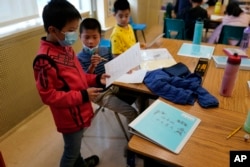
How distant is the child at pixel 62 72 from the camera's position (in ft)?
3.18

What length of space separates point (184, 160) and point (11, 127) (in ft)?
5.57

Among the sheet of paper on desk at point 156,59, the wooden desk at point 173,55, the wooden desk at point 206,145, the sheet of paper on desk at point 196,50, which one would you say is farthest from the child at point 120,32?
the wooden desk at point 206,145

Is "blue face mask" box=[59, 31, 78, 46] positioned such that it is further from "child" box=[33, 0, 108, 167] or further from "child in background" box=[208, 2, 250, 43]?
"child in background" box=[208, 2, 250, 43]

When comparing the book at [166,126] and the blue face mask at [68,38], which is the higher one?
the blue face mask at [68,38]

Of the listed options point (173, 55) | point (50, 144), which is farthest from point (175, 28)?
point (50, 144)

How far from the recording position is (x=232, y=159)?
2.63 feet

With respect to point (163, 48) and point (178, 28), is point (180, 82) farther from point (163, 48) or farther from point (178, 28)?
point (178, 28)

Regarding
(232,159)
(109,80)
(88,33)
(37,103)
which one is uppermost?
(88,33)

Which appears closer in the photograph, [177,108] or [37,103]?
[177,108]

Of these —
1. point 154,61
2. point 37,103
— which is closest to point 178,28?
point 154,61

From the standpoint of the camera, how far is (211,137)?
35.4 inches

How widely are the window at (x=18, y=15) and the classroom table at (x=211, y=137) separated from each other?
1216 millimetres

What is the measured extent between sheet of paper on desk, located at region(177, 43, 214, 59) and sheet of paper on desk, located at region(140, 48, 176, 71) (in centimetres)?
14

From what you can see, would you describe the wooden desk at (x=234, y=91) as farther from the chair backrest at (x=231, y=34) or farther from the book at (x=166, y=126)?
the chair backrest at (x=231, y=34)
